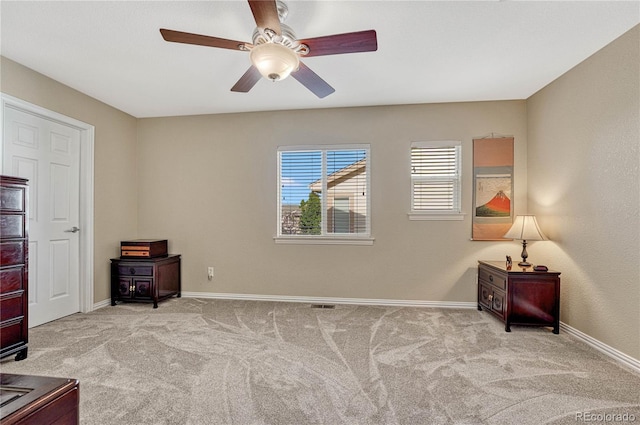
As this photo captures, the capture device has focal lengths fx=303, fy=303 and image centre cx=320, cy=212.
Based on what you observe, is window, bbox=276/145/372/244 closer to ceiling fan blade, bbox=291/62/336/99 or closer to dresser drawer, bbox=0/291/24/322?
ceiling fan blade, bbox=291/62/336/99

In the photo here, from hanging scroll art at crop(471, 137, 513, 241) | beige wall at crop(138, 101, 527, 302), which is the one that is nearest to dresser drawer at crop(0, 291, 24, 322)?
beige wall at crop(138, 101, 527, 302)

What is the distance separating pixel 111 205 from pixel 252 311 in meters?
2.34

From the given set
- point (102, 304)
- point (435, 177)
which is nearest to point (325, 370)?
point (435, 177)

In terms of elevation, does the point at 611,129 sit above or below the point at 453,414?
above

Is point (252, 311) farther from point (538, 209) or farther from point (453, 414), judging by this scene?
point (538, 209)

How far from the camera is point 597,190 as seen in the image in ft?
8.79

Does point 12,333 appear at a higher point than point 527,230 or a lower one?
lower

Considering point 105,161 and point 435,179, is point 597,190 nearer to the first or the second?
point 435,179

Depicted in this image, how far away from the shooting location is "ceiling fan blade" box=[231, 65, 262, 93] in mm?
2342

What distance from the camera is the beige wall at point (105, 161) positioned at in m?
3.17

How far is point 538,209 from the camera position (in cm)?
351

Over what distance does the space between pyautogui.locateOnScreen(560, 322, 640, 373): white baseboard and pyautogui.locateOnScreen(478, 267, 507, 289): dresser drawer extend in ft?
2.34

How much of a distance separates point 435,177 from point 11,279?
4284mm

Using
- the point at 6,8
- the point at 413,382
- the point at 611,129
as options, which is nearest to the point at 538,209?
the point at 611,129
